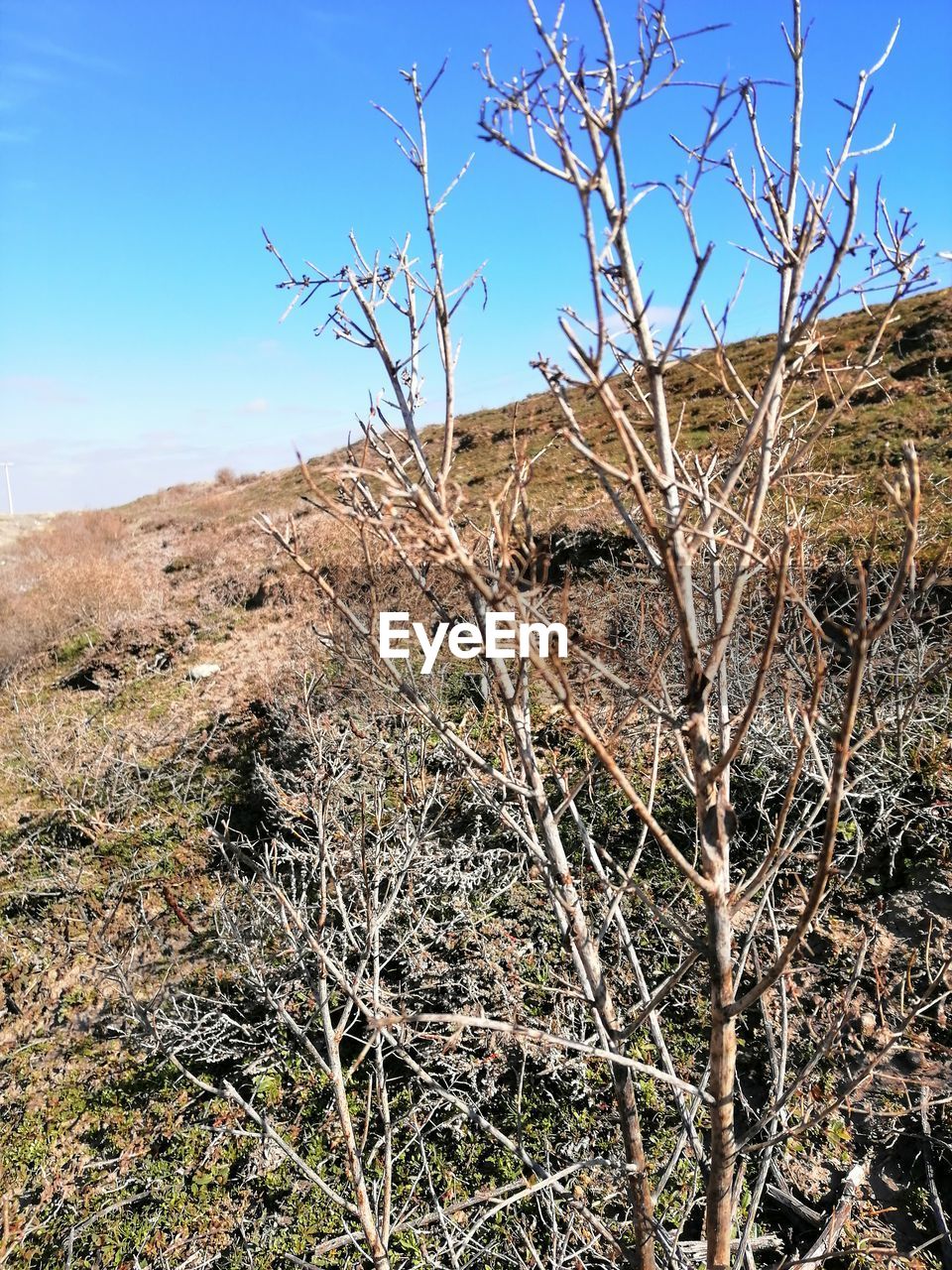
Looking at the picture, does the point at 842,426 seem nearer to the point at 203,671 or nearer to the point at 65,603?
the point at 203,671

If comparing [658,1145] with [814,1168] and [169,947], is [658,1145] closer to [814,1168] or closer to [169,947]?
[814,1168]

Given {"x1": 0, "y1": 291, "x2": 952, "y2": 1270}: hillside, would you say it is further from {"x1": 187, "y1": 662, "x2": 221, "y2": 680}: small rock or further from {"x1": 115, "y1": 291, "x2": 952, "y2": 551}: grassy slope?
{"x1": 115, "y1": 291, "x2": 952, "y2": 551}: grassy slope

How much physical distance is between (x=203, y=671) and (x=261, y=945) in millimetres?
7049

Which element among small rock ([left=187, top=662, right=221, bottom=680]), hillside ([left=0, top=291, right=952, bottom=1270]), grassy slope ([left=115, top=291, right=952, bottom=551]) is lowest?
hillside ([left=0, top=291, right=952, bottom=1270])

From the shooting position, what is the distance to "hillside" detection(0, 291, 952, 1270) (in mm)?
3355

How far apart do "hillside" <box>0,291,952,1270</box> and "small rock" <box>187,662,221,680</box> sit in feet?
0.11

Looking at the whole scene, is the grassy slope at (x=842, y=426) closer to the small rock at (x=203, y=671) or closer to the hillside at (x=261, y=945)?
the hillside at (x=261, y=945)

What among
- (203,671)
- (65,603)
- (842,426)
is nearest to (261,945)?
(203,671)

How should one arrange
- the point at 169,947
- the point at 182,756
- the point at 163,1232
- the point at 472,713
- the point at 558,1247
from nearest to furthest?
1. the point at 558,1247
2. the point at 163,1232
3. the point at 169,947
4. the point at 472,713
5. the point at 182,756

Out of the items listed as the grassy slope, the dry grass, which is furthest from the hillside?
the dry grass

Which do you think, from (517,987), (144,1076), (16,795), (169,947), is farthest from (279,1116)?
(16,795)

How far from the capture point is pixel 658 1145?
3393 mm

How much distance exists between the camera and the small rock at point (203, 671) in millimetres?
10008

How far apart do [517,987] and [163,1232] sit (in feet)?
6.76
